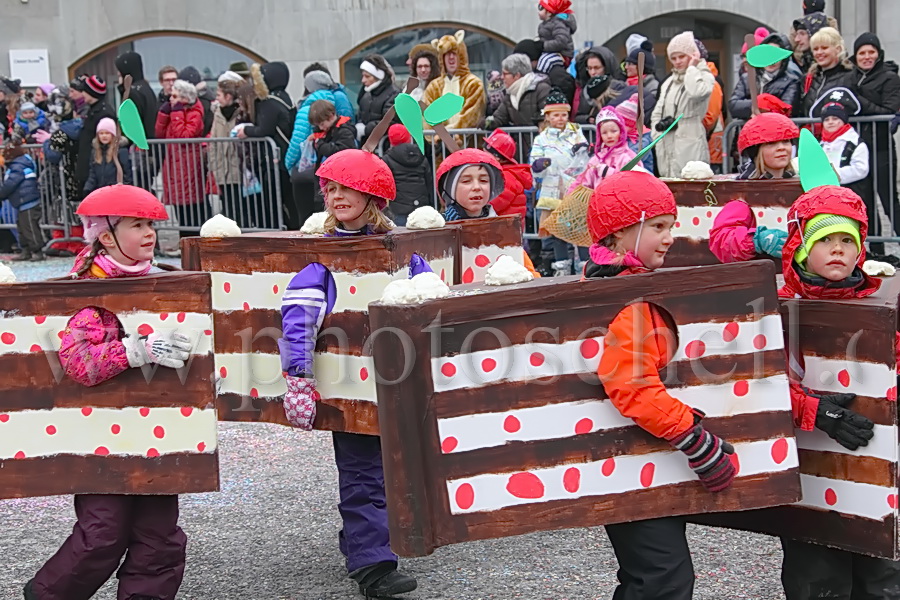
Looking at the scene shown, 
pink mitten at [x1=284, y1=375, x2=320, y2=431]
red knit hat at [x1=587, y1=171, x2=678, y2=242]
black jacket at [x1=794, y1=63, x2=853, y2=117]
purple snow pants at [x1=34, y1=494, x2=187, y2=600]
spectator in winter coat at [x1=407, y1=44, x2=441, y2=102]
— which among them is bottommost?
purple snow pants at [x1=34, y1=494, x2=187, y2=600]

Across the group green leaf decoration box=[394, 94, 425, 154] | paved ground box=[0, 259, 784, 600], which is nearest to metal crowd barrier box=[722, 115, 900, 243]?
green leaf decoration box=[394, 94, 425, 154]

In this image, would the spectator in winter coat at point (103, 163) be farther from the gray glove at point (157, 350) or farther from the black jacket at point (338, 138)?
the gray glove at point (157, 350)

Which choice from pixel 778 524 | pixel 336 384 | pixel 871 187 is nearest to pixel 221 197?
pixel 871 187

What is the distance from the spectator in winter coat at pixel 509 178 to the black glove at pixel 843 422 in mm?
5440

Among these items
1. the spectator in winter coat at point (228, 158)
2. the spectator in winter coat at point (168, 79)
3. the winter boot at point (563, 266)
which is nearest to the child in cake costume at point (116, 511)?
the winter boot at point (563, 266)

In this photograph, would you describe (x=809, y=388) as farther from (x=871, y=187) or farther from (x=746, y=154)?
(x=871, y=187)

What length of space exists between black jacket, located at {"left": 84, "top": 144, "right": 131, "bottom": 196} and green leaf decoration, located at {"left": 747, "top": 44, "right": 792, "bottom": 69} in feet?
29.0

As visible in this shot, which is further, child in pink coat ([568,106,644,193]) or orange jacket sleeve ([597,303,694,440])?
child in pink coat ([568,106,644,193])

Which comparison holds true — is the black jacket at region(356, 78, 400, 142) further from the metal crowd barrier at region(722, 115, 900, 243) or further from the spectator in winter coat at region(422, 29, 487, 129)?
the metal crowd barrier at region(722, 115, 900, 243)

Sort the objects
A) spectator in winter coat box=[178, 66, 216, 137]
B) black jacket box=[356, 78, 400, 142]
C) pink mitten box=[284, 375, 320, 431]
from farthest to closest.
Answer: spectator in winter coat box=[178, 66, 216, 137] < black jacket box=[356, 78, 400, 142] < pink mitten box=[284, 375, 320, 431]

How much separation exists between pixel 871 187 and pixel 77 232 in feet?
30.0

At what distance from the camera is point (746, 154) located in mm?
6020

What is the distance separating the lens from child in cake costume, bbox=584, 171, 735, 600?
129 inches

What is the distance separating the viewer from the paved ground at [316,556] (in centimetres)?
455
